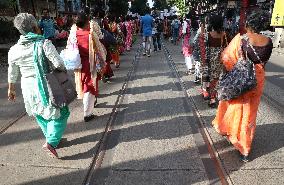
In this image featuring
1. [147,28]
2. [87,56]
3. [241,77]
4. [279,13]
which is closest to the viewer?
[241,77]

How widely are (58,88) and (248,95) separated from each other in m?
2.31

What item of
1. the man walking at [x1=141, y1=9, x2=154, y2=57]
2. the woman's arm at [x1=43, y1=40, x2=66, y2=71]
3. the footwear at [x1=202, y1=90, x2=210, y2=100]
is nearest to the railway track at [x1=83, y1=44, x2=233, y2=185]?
the footwear at [x1=202, y1=90, x2=210, y2=100]

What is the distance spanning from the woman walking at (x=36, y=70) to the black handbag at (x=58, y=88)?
8cm

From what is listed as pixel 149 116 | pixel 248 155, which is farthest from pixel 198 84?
pixel 248 155

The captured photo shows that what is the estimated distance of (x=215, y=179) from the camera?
390 cm

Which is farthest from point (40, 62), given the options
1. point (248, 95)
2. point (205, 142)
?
point (248, 95)

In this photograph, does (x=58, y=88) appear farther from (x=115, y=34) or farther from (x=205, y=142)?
(x=115, y=34)

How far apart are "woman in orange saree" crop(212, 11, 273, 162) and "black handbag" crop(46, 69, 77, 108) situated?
200cm

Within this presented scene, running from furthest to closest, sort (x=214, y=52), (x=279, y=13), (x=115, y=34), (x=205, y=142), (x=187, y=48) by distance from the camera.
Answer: (x=279, y=13)
(x=115, y=34)
(x=187, y=48)
(x=214, y=52)
(x=205, y=142)

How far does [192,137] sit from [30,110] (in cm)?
227

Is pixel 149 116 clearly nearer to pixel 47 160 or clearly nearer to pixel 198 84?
pixel 47 160

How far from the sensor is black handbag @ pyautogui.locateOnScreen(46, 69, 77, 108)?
434 centimetres

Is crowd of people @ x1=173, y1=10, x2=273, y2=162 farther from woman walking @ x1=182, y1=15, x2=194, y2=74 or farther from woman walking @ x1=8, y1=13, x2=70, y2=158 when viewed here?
woman walking @ x1=182, y1=15, x2=194, y2=74

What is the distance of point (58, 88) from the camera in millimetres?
A: 4375
